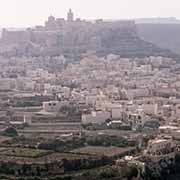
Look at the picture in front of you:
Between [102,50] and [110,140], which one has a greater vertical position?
[102,50]

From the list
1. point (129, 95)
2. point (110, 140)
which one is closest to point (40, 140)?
point (110, 140)

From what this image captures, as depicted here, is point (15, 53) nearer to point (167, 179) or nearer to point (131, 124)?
point (131, 124)

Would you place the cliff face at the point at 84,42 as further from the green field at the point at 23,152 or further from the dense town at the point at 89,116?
the green field at the point at 23,152

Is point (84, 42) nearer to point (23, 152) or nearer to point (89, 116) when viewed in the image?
point (89, 116)

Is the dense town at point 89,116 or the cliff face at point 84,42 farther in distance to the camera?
the cliff face at point 84,42

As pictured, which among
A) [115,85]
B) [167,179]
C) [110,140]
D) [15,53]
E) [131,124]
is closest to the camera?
[167,179]

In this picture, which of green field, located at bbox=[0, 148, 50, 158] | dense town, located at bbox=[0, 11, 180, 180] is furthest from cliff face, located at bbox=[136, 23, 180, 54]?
green field, located at bbox=[0, 148, 50, 158]

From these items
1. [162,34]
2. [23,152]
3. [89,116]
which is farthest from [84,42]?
[23,152]

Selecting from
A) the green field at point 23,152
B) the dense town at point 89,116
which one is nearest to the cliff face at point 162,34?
the dense town at point 89,116
